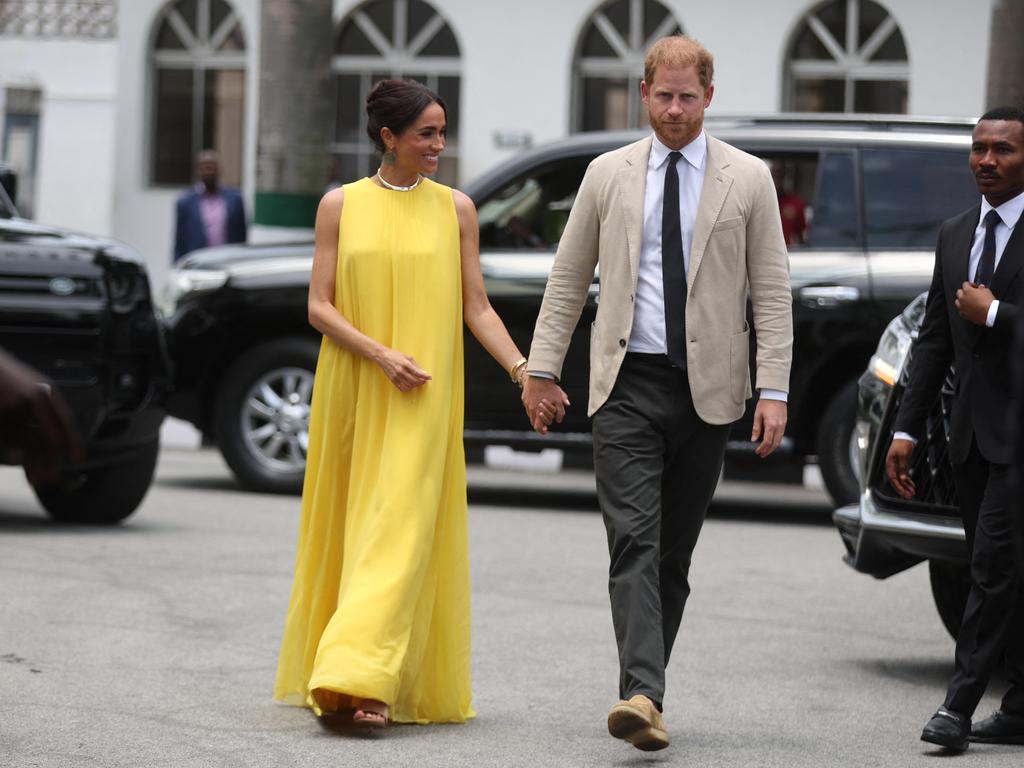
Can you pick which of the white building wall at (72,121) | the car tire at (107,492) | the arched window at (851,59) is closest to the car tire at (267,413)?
the car tire at (107,492)

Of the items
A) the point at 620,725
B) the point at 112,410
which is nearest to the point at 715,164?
the point at 620,725

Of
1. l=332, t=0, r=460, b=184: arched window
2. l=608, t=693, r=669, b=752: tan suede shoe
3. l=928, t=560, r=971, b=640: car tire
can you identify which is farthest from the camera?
l=332, t=0, r=460, b=184: arched window

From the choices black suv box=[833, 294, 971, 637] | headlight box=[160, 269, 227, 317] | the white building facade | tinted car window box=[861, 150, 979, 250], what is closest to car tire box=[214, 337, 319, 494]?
headlight box=[160, 269, 227, 317]

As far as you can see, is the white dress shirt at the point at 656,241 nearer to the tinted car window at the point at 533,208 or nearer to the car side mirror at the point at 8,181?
the tinted car window at the point at 533,208

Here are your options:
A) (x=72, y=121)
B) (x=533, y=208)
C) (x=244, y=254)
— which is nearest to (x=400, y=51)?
(x=72, y=121)

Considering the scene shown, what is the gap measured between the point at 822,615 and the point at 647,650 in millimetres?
2940

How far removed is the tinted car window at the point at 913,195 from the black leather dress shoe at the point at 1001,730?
5.13 meters

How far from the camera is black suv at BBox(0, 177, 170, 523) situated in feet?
31.1

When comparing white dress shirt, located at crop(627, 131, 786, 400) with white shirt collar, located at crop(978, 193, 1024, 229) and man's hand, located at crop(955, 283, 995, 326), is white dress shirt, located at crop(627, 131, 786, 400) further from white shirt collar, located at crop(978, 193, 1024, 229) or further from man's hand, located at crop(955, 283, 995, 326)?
white shirt collar, located at crop(978, 193, 1024, 229)

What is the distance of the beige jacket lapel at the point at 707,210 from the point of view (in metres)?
5.82

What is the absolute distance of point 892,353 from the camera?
24.0 ft

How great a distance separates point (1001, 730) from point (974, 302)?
3.96 ft

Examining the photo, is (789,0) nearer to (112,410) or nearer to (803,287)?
(803,287)

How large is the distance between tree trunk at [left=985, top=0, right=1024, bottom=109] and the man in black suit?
7.83m
